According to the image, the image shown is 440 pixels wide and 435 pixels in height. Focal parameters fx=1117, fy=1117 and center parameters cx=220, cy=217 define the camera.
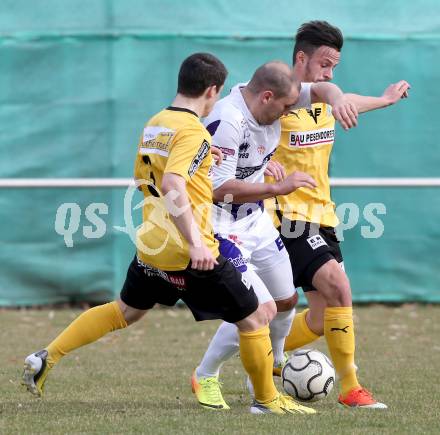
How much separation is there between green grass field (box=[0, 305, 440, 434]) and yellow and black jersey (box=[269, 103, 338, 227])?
1.09 metres

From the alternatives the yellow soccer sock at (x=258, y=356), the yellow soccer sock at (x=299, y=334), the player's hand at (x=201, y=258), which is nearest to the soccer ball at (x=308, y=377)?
the yellow soccer sock at (x=258, y=356)

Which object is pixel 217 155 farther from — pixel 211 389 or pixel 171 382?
pixel 171 382

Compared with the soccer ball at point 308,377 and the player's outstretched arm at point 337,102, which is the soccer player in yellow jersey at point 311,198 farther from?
the player's outstretched arm at point 337,102

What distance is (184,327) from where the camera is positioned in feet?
32.1

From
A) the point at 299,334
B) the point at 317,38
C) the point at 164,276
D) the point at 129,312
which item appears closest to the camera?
the point at 164,276

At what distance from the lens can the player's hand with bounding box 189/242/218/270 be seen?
501 cm

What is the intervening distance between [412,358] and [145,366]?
1926mm

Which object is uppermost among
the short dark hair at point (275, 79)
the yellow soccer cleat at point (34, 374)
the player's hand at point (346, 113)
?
the short dark hair at point (275, 79)

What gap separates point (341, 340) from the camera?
611 centimetres

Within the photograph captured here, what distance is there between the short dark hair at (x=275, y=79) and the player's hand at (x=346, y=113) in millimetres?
307

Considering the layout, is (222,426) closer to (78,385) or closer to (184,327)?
(78,385)

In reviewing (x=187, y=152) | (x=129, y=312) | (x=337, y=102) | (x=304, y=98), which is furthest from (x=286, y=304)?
(x=187, y=152)

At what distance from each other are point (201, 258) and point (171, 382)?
6.89 ft

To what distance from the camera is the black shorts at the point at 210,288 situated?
17.4 ft
